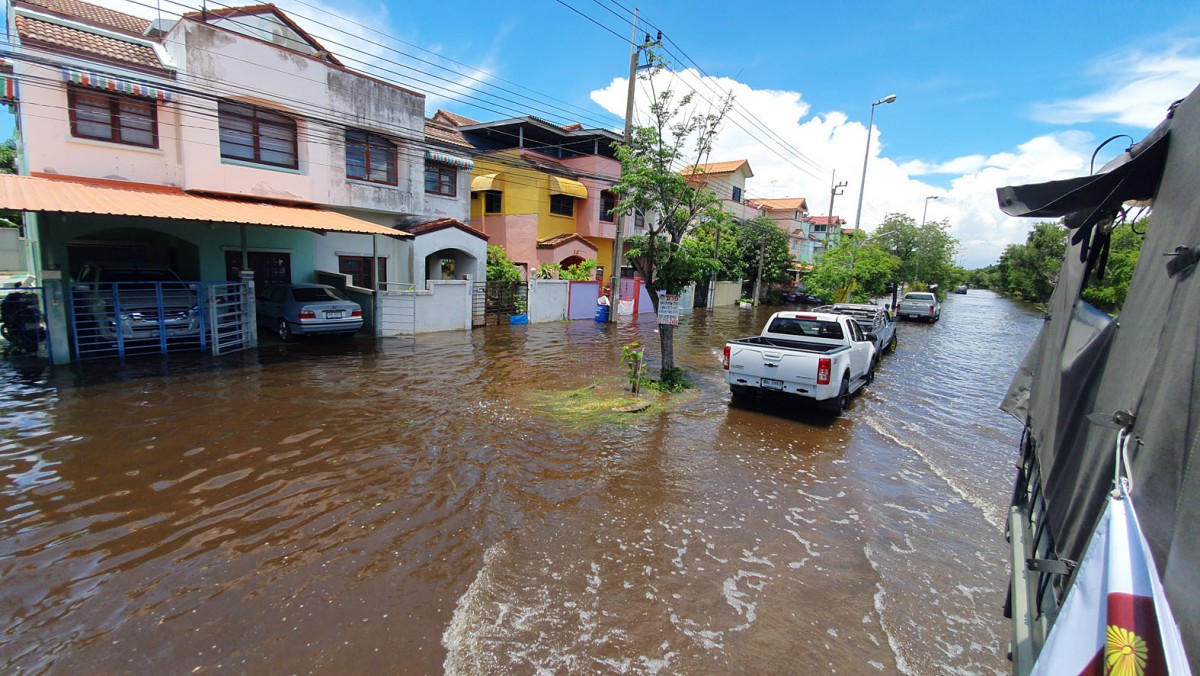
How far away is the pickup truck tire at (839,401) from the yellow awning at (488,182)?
19904mm

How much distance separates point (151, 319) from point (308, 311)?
313cm

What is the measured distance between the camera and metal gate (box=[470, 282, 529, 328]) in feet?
59.9

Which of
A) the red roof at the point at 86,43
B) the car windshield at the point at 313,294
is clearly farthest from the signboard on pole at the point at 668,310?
the red roof at the point at 86,43

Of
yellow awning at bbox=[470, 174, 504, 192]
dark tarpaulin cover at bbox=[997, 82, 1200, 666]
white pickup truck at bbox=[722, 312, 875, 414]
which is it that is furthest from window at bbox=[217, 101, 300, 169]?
dark tarpaulin cover at bbox=[997, 82, 1200, 666]

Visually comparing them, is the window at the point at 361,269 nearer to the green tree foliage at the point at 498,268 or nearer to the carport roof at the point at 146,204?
the carport roof at the point at 146,204

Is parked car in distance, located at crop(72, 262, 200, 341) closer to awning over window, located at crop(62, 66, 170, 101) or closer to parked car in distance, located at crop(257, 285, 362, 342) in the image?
parked car in distance, located at crop(257, 285, 362, 342)

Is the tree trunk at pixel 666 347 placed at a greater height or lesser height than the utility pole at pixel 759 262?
lesser

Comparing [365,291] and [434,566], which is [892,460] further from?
[365,291]

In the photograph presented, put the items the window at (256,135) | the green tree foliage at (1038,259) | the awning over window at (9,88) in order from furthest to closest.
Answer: the green tree foliage at (1038,259), the window at (256,135), the awning over window at (9,88)

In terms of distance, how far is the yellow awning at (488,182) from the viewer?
2522cm

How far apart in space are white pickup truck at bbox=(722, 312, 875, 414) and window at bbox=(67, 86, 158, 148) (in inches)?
608

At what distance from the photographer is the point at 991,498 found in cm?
661

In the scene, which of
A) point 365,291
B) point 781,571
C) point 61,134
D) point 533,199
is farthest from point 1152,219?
point 533,199

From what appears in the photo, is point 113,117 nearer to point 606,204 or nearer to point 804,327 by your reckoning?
point 804,327
